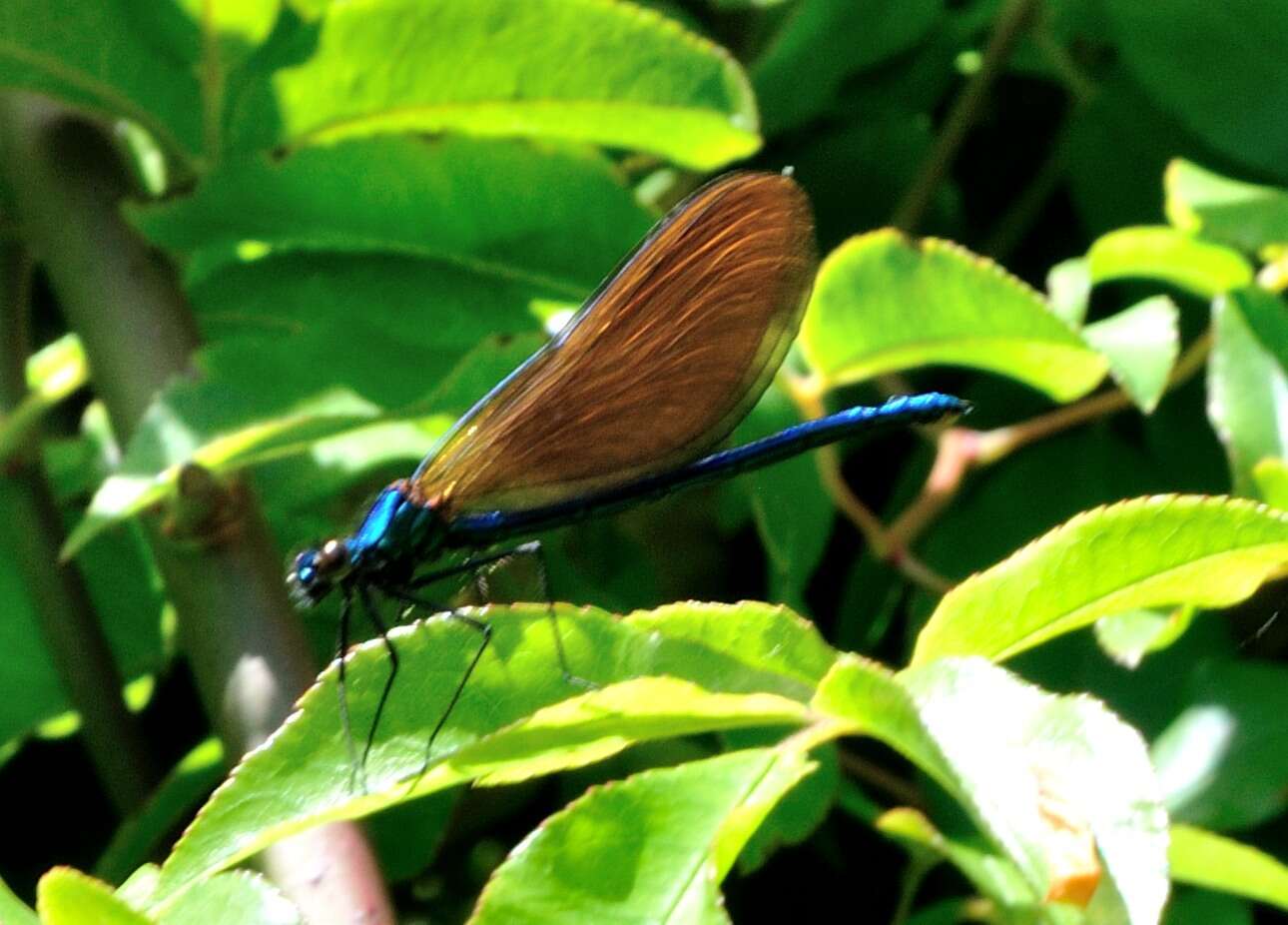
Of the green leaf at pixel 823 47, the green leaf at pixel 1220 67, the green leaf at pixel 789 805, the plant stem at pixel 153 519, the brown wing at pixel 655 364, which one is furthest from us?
the green leaf at pixel 823 47

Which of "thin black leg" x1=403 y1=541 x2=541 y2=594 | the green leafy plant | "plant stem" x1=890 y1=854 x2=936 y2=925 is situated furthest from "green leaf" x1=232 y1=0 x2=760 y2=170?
"plant stem" x1=890 y1=854 x2=936 y2=925

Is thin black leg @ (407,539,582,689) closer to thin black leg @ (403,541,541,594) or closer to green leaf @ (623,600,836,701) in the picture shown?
thin black leg @ (403,541,541,594)

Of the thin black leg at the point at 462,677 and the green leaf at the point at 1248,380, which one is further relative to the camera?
the green leaf at the point at 1248,380

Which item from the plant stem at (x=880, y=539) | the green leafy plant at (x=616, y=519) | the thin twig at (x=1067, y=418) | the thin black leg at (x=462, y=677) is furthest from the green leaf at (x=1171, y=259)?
the thin black leg at (x=462, y=677)

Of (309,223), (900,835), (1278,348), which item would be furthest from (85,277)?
(1278,348)

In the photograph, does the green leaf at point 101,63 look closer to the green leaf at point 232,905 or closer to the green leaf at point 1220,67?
the green leaf at point 232,905

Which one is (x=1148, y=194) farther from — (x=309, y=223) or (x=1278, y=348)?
(x=309, y=223)
